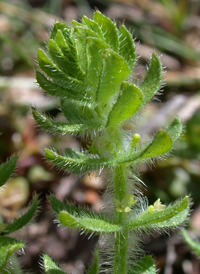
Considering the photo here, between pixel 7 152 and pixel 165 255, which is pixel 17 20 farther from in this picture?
pixel 165 255

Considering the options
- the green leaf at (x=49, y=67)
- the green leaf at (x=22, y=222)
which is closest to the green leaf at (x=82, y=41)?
the green leaf at (x=49, y=67)

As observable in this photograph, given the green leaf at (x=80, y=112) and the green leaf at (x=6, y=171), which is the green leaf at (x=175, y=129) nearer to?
the green leaf at (x=80, y=112)

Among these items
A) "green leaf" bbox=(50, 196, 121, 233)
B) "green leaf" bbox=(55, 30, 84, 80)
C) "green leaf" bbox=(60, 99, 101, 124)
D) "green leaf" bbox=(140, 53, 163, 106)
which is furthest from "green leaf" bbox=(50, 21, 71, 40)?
"green leaf" bbox=(50, 196, 121, 233)

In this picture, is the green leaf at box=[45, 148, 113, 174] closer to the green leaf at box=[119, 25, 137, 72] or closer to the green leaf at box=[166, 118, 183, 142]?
the green leaf at box=[166, 118, 183, 142]

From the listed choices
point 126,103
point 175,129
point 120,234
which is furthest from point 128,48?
point 120,234

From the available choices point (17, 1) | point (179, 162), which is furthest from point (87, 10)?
point (179, 162)

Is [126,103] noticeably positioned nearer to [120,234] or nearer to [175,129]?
[175,129]
